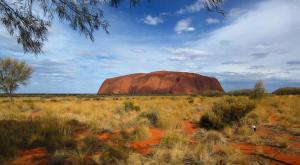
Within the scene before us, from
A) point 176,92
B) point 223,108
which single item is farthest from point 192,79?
point 223,108

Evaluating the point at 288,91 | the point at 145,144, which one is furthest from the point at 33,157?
the point at 288,91

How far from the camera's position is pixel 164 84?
4031 inches

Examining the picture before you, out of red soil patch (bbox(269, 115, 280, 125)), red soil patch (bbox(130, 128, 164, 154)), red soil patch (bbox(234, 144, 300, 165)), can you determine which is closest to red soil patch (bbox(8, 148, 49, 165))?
red soil patch (bbox(130, 128, 164, 154))

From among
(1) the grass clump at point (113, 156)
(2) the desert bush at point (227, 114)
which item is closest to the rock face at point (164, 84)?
(2) the desert bush at point (227, 114)

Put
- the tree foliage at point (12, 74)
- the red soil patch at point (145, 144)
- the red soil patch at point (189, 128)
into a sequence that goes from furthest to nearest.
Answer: the tree foliage at point (12, 74) → the red soil patch at point (189, 128) → the red soil patch at point (145, 144)

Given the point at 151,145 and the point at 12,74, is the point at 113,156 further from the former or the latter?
the point at 12,74

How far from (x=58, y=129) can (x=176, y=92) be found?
89883 mm

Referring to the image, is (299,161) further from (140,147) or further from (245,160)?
(140,147)

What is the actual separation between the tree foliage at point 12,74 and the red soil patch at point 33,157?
1847cm

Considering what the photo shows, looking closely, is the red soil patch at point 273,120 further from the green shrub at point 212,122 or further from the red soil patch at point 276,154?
the red soil patch at point 276,154

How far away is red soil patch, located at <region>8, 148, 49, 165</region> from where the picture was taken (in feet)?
15.5

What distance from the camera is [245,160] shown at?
4449 millimetres

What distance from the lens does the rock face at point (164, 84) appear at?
98.4m

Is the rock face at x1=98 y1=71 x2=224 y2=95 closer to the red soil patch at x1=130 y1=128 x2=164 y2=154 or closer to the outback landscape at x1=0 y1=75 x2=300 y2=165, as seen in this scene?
the outback landscape at x1=0 y1=75 x2=300 y2=165
